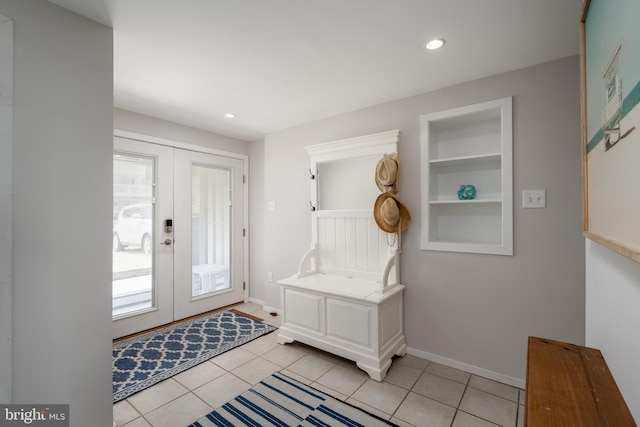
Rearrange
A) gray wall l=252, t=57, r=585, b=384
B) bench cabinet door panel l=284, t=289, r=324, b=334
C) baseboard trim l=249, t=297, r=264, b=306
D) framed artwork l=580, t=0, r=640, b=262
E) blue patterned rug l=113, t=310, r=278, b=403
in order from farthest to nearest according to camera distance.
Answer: baseboard trim l=249, t=297, r=264, b=306, bench cabinet door panel l=284, t=289, r=324, b=334, blue patterned rug l=113, t=310, r=278, b=403, gray wall l=252, t=57, r=585, b=384, framed artwork l=580, t=0, r=640, b=262

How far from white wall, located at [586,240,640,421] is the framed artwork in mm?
105

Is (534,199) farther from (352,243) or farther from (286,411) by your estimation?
(286,411)

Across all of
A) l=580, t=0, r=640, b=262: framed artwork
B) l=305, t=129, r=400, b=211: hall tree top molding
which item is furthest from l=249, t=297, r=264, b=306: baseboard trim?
l=580, t=0, r=640, b=262: framed artwork

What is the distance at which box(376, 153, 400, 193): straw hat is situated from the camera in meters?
2.58

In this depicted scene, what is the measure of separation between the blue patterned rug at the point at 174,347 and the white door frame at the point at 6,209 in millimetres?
985

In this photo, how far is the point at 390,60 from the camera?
6.68 feet

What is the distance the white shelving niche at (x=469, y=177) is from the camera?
2.19 meters

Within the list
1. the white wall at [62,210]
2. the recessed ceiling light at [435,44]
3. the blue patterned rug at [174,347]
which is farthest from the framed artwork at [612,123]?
the blue patterned rug at [174,347]

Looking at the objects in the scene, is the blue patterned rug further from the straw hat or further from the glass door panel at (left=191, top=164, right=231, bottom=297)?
the straw hat

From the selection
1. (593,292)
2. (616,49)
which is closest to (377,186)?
(593,292)

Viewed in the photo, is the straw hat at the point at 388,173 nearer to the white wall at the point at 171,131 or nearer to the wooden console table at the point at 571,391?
the wooden console table at the point at 571,391

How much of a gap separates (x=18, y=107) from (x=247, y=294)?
Answer: 11.2 ft

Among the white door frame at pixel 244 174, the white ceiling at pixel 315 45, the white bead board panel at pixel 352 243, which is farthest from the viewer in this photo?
the white door frame at pixel 244 174

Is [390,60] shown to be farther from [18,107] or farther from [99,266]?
[99,266]
